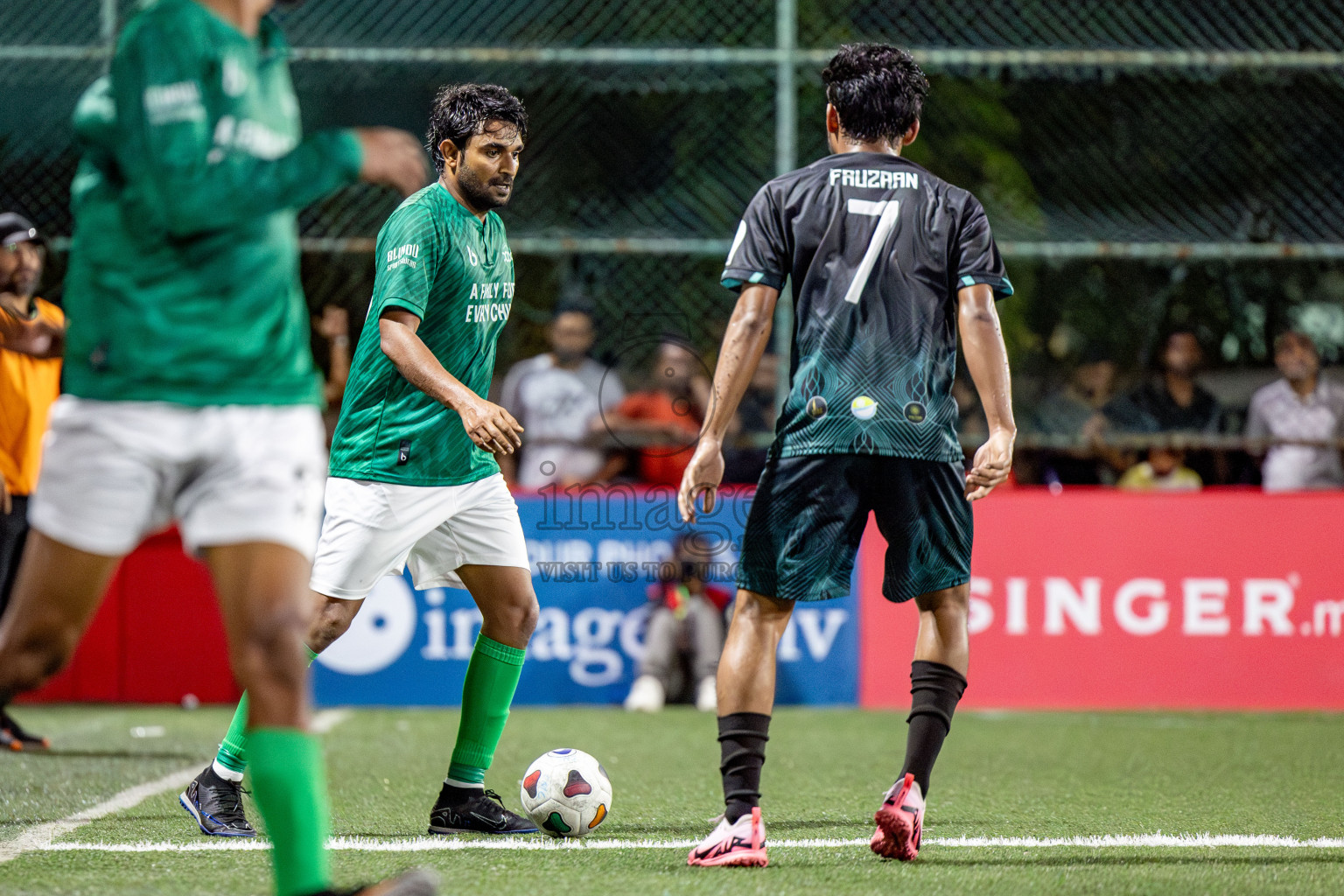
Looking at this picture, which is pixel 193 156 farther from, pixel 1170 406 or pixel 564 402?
pixel 1170 406

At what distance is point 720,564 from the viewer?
370 inches

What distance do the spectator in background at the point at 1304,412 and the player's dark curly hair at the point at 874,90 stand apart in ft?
18.9

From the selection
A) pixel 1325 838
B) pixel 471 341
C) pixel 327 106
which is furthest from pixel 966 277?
pixel 327 106

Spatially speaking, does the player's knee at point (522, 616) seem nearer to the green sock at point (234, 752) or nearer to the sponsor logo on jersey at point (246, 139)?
the green sock at point (234, 752)

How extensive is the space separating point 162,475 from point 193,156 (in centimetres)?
63

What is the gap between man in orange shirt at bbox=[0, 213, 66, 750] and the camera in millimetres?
7395

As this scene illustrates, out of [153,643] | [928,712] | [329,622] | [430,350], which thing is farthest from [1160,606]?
[153,643]

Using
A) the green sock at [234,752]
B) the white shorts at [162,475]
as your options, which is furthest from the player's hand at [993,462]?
the green sock at [234,752]

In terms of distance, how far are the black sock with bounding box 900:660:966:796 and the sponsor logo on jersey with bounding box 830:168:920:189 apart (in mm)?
1331

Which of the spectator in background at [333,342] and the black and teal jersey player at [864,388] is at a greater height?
the spectator in background at [333,342]

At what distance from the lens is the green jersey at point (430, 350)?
192 inches

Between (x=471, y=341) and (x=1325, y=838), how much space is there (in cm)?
295

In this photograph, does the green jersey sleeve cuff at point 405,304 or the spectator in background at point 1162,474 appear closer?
the green jersey sleeve cuff at point 405,304

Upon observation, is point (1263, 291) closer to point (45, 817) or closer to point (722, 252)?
point (722, 252)
